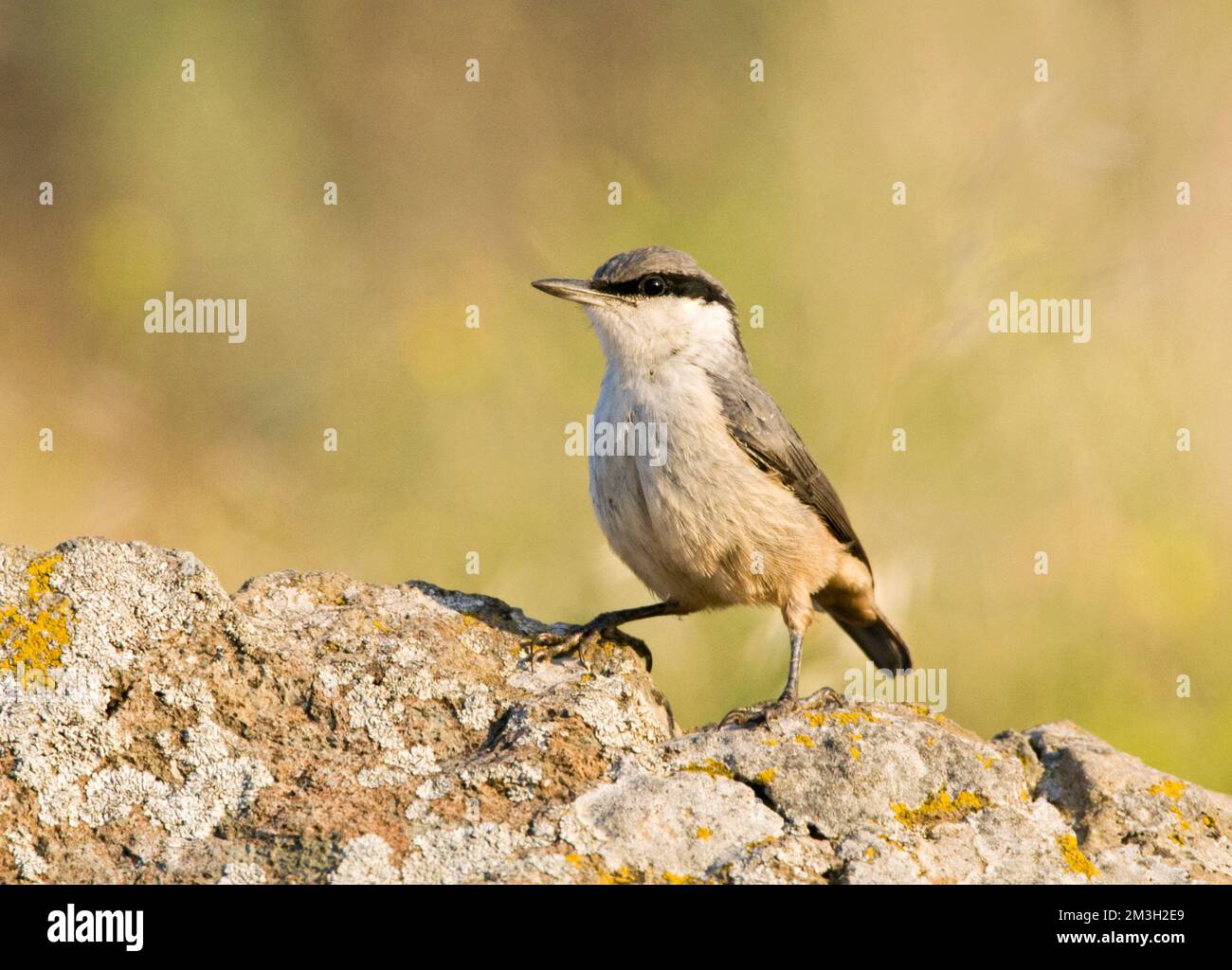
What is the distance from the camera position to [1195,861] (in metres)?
3.88

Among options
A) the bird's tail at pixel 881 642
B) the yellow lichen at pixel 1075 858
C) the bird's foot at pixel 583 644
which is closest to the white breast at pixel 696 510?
the bird's foot at pixel 583 644

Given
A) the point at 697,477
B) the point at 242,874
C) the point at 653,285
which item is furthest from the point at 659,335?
the point at 242,874

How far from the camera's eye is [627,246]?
25.2ft

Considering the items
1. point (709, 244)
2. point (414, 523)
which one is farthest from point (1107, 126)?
point (414, 523)

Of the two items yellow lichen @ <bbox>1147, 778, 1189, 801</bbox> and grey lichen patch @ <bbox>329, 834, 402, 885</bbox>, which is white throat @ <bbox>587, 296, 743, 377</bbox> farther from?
grey lichen patch @ <bbox>329, 834, 402, 885</bbox>

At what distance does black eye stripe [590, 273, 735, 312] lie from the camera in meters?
5.82

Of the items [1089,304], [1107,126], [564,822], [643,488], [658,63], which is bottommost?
[564,822]

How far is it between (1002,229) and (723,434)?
128 inches

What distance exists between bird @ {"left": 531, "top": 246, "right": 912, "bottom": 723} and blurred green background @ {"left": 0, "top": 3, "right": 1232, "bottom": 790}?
1.22 metres

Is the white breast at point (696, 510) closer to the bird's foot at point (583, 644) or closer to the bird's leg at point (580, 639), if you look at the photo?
the bird's leg at point (580, 639)

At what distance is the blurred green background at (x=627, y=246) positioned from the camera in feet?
23.4

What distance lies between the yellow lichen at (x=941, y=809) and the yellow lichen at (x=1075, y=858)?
24 cm

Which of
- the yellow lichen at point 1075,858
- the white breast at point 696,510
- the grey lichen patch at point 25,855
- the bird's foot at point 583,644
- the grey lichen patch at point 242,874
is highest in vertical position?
the white breast at point 696,510

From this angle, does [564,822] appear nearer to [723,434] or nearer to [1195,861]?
[1195,861]
